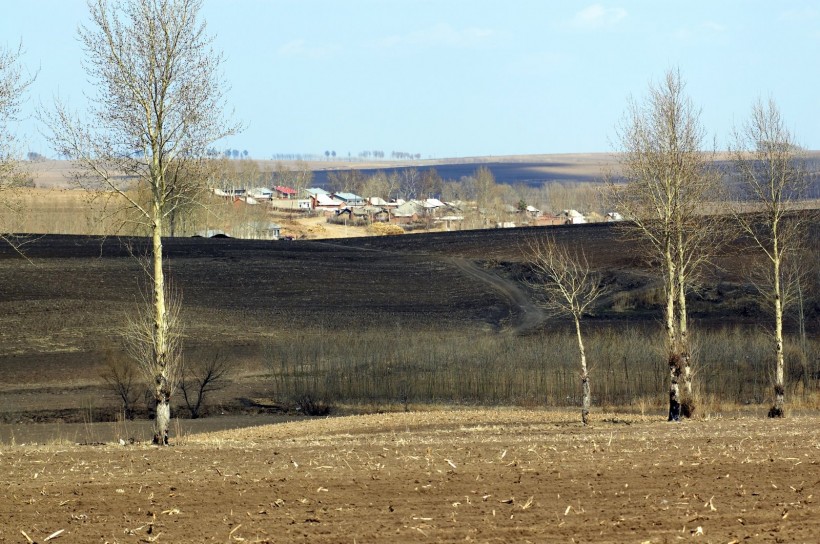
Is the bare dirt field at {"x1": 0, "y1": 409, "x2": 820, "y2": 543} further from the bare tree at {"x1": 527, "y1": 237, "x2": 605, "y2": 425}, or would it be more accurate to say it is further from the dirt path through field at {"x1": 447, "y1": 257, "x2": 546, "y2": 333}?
the dirt path through field at {"x1": 447, "y1": 257, "x2": 546, "y2": 333}

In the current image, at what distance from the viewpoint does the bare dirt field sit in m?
10.2

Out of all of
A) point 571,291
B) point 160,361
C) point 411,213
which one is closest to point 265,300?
point 571,291

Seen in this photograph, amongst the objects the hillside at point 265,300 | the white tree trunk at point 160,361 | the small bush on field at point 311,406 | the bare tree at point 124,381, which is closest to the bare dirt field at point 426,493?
the white tree trunk at point 160,361

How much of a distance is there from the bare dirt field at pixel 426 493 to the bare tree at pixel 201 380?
2104 centimetres

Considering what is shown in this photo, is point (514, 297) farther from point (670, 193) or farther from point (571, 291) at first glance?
point (670, 193)

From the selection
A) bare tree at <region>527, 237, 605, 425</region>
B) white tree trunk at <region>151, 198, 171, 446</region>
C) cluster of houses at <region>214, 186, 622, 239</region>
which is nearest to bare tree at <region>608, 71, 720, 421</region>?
bare tree at <region>527, 237, 605, 425</region>

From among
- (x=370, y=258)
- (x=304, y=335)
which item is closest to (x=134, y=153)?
(x=304, y=335)

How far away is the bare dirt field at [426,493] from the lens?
33.4 ft

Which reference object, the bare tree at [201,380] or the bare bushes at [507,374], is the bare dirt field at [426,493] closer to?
the bare tree at [201,380]

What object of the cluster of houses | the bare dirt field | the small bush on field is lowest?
the small bush on field

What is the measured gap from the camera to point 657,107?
102 feet

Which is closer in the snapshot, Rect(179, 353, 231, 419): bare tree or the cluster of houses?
Rect(179, 353, 231, 419): bare tree

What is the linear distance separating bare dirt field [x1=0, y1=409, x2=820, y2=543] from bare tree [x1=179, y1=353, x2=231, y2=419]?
21.0m

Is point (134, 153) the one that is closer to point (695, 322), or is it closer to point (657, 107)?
point (657, 107)
